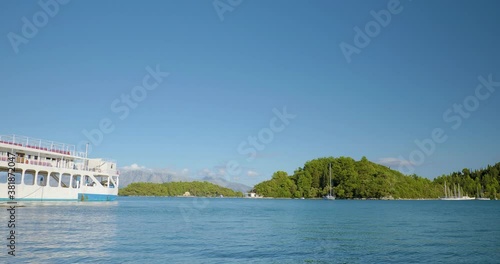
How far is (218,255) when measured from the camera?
75.2ft

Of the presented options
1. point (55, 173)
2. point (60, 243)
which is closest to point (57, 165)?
point (55, 173)

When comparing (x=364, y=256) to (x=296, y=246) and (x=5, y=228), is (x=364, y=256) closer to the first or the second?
(x=296, y=246)

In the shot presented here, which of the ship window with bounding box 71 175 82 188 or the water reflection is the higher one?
the ship window with bounding box 71 175 82 188

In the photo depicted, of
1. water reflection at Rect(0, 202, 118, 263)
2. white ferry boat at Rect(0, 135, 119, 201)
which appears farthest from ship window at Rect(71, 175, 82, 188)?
water reflection at Rect(0, 202, 118, 263)

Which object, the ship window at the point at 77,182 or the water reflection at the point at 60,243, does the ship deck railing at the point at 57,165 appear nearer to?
the ship window at the point at 77,182

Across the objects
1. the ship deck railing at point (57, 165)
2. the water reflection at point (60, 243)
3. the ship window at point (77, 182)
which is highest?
the ship deck railing at point (57, 165)

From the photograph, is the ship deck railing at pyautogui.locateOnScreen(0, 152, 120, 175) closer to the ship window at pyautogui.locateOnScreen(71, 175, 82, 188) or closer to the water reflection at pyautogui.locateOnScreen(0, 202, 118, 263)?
the ship window at pyautogui.locateOnScreen(71, 175, 82, 188)

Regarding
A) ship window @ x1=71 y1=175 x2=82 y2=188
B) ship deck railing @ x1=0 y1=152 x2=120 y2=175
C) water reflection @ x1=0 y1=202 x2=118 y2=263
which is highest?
ship deck railing @ x1=0 y1=152 x2=120 y2=175

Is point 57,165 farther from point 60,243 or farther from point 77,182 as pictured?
point 60,243

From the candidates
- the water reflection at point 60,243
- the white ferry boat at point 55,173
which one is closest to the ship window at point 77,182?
the white ferry boat at point 55,173

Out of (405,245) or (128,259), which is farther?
(405,245)

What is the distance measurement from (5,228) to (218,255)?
19906 millimetres

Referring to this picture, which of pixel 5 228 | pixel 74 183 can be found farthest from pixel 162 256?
pixel 74 183

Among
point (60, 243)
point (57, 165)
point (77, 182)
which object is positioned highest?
point (57, 165)
